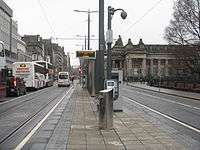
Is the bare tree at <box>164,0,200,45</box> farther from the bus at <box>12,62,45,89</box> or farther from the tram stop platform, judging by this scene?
the tram stop platform

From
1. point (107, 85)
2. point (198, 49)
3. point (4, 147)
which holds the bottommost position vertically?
point (4, 147)

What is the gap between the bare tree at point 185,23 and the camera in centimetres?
6406

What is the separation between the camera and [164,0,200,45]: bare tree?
6406 cm

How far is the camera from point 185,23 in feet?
217

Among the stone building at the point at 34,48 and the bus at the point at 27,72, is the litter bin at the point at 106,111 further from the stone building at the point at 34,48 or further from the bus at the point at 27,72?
the stone building at the point at 34,48

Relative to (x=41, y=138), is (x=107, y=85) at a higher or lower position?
higher

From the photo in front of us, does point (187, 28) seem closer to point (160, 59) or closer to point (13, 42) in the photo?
point (13, 42)

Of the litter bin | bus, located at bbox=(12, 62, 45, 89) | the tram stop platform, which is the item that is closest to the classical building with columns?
bus, located at bbox=(12, 62, 45, 89)

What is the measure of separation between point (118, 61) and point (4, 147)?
148 m

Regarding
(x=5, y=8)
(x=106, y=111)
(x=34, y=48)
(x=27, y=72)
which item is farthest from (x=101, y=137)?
(x=34, y=48)

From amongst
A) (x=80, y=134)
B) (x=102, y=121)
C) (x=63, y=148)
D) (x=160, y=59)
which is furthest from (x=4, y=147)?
(x=160, y=59)

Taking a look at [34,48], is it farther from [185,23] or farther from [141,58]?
[185,23]

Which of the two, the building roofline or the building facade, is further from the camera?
the building facade

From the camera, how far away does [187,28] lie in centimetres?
6631
